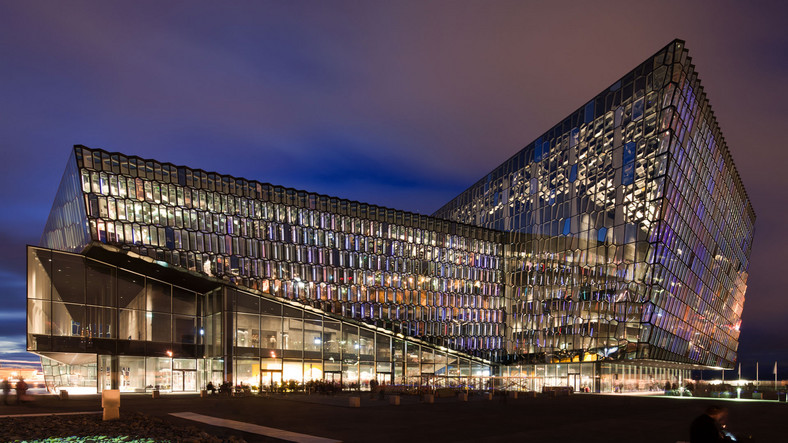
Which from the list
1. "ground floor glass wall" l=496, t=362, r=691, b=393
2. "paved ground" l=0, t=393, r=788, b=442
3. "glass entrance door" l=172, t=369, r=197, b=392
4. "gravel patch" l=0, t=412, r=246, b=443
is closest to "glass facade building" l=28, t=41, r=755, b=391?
"glass entrance door" l=172, t=369, r=197, b=392

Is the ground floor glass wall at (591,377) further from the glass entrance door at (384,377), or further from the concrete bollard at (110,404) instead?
the concrete bollard at (110,404)

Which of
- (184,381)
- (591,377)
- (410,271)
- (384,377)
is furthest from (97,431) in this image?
(591,377)

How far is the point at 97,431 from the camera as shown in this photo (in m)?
16.9

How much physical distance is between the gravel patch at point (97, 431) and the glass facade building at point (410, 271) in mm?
24468

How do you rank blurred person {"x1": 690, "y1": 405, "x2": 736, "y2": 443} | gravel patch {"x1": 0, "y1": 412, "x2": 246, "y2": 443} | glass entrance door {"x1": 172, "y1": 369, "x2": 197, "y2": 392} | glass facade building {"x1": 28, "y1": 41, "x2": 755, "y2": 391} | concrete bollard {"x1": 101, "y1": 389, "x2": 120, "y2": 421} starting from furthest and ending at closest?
glass entrance door {"x1": 172, "y1": 369, "x2": 197, "y2": 392}
glass facade building {"x1": 28, "y1": 41, "x2": 755, "y2": 391}
concrete bollard {"x1": 101, "y1": 389, "x2": 120, "y2": 421}
gravel patch {"x1": 0, "y1": 412, "x2": 246, "y2": 443}
blurred person {"x1": 690, "y1": 405, "x2": 736, "y2": 443}

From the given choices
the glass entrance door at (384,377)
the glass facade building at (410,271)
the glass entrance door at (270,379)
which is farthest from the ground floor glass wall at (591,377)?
the glass entrance door at (270,379)

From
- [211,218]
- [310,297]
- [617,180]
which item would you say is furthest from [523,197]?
[211,218]

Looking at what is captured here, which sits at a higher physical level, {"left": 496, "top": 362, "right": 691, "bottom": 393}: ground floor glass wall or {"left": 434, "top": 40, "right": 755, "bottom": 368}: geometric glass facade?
{"left": 434, "top": 40, "right": 755, "bottom": 368}: geometric glass facade

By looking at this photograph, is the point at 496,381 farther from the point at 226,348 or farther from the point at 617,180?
the point at 226,348

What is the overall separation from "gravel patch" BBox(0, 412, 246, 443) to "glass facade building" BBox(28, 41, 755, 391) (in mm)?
24468

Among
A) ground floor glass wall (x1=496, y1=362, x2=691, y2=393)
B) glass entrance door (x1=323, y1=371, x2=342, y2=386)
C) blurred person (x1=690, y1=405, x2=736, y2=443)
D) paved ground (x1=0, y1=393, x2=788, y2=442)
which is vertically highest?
blurred person (x1=690, y1=405, x2=736, y2=443)

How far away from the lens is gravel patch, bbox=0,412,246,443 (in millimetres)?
15383

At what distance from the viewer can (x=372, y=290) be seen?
57.4 m

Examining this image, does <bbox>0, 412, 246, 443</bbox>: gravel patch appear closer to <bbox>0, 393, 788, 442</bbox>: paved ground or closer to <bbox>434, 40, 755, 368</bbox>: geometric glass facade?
<bbox>0, 393, 788, 442</bbox>: paved ground
